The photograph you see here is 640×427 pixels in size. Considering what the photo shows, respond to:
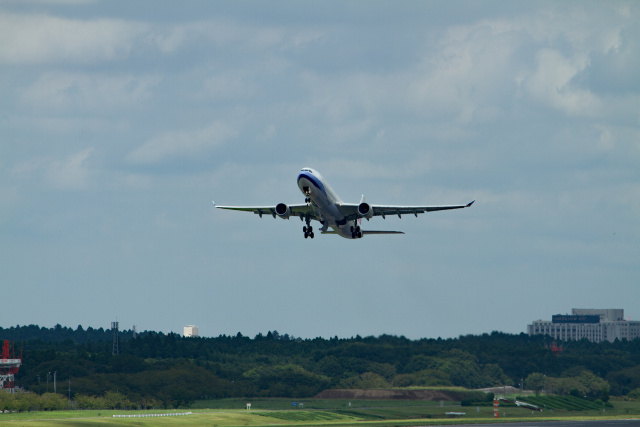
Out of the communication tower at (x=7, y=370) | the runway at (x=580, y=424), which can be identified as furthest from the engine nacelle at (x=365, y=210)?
the communication tower at (x=7, y=370)

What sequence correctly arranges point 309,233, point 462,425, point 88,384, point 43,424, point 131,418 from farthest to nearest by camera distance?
point 88,384 → point 462,425 → point 131,418 → point 43,424 → point 309,233

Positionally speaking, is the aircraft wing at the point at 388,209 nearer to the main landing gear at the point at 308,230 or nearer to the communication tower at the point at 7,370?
the main landing gear at the point at 308,230

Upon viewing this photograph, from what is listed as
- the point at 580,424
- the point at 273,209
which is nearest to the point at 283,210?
the point at 273,209

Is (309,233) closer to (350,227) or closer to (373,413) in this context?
(350,227)

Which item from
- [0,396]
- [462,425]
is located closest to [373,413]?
[462,425]

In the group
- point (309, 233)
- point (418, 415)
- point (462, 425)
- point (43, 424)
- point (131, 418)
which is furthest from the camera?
point (418, 415)

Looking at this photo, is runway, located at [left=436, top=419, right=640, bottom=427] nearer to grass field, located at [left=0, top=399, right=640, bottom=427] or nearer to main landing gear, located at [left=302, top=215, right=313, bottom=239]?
grass field, located at [left=0, top=399, right=640, bottom=427]

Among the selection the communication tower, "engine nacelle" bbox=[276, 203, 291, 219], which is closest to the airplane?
"engine nacelle" bbox=[276, 203, 291, 219]

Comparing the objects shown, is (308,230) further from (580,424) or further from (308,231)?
(580,424)
